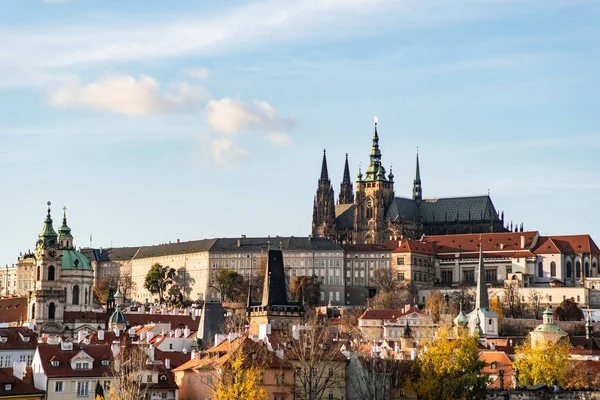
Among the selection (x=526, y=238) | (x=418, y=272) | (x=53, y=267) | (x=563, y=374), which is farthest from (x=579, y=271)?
(x=563, y=374)

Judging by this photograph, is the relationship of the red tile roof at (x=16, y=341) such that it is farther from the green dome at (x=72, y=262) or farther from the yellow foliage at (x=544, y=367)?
the green dome at (x=72, y=262)

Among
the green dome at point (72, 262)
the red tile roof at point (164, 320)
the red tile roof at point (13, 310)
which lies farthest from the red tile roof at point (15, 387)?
the green dome at point (72, 262)

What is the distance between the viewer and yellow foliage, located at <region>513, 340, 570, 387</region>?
85.1 meters

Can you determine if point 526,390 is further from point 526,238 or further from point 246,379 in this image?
point 526,238

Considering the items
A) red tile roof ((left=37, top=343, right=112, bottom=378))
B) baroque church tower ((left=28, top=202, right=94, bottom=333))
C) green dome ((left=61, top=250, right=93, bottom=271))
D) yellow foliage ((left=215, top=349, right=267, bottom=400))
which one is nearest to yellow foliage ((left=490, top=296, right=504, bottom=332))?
baroque church tower ((left=28, top=202, right=94, bottom=333))

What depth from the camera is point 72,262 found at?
160500 mm

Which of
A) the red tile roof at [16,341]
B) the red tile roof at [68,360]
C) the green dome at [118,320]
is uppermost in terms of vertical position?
the green dome at [118,320]

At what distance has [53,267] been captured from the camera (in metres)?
148

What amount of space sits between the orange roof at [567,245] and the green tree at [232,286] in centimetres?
3961

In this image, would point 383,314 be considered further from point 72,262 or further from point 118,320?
point 118,320

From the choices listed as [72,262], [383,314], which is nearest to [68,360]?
[383,314]

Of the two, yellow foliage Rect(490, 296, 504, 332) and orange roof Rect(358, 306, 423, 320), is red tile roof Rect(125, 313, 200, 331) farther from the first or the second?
yellow foliage Rect(490, 296, 504, 332)

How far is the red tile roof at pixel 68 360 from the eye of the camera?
73.3m

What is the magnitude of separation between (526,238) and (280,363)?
12533 centimetres
